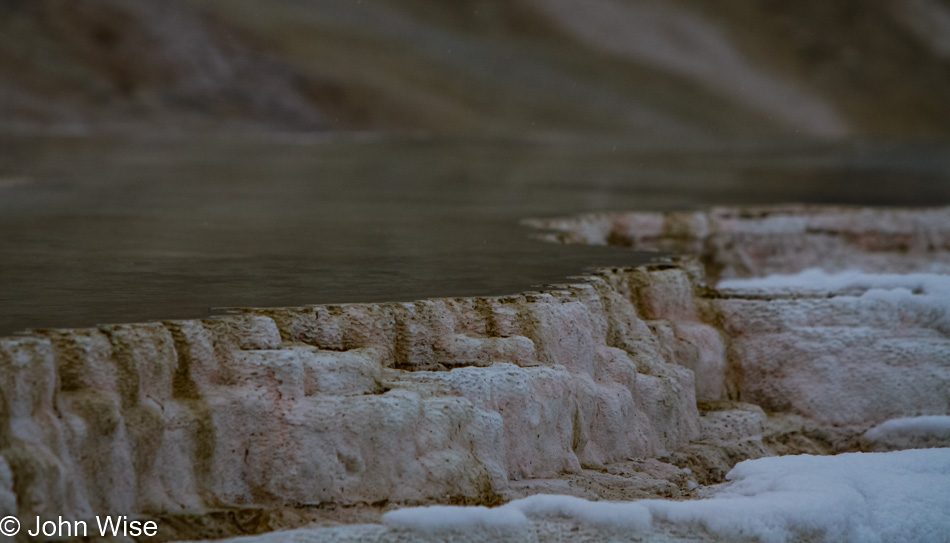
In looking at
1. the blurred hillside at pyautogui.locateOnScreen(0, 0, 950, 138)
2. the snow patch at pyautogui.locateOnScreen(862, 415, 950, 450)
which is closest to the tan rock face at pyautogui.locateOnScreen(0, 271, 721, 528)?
the snow patch at pyautogui.locateOnScreen(862, 415, 950, 450)

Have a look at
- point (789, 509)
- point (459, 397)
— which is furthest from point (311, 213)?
point (789, 509)

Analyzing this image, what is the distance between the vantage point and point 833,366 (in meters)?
6.01

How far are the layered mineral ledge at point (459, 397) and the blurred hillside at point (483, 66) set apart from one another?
2164cm

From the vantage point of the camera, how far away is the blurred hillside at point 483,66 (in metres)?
30.8

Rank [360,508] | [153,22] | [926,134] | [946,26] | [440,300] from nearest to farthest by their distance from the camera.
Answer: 1. [360,508]
2. [440,300]
3. [153,22]
4. [926,134]
5. [946,26]

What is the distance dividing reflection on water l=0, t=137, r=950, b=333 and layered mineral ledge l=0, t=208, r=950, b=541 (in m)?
0.22

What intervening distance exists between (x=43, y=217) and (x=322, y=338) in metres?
3.64

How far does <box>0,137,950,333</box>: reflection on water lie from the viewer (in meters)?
5.05

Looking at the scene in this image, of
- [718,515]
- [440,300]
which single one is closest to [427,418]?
[440,300]

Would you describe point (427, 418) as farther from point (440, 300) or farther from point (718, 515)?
point (718, 515)

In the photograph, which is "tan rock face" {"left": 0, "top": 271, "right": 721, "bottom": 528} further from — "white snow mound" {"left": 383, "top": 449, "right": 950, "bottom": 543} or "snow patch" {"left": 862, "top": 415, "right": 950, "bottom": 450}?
"snow patch" {"left": 862, "top": 415, "right": 950, "bottom": 450}

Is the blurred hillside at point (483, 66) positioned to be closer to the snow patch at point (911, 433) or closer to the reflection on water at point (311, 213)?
the reflection on water at point (311, 213)

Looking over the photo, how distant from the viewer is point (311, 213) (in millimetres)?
8383

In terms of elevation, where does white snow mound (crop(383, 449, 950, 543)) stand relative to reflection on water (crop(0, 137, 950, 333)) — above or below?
below
